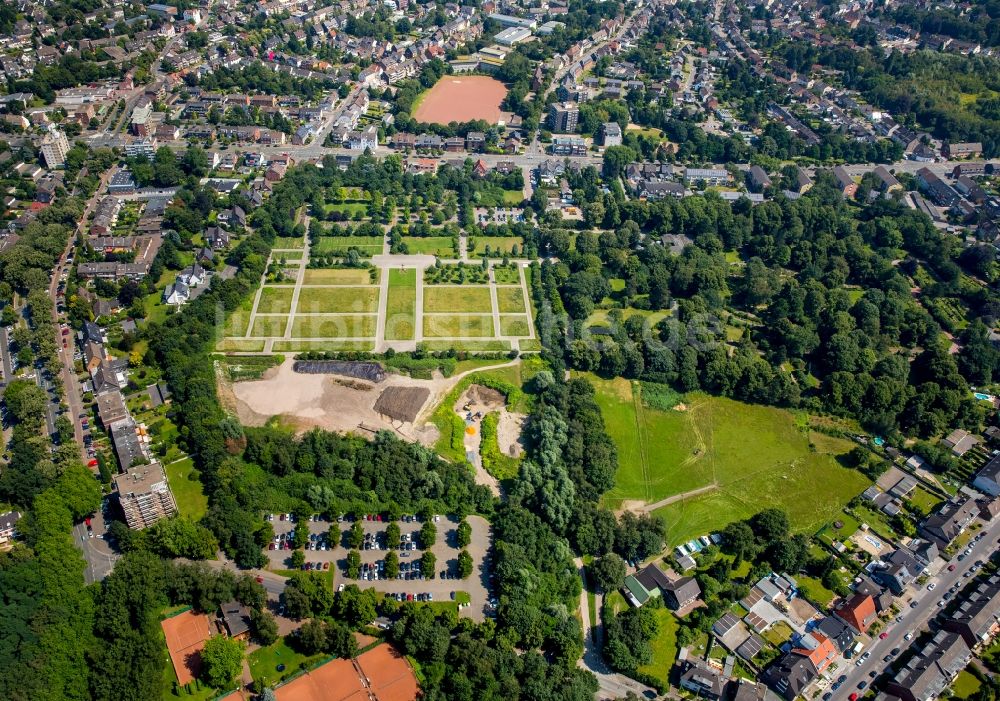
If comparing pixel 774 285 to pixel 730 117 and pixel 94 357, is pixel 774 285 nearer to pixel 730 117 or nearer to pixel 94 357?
pixel 730 117

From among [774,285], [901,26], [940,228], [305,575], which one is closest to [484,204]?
[774,285]

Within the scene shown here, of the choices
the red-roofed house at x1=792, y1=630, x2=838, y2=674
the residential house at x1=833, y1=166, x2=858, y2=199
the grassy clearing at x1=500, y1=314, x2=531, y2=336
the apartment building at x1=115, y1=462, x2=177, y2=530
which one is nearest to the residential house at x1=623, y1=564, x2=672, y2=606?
the red-roofed house at x1=792, y1=630, x2=838, y2=674

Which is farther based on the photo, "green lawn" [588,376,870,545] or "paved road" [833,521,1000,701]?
"green lawn" [588,376,870,545]

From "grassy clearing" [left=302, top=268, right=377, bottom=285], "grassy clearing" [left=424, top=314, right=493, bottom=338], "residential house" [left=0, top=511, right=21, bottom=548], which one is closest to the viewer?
"residential house" [left=0, top=511, right=21, bottom=548]

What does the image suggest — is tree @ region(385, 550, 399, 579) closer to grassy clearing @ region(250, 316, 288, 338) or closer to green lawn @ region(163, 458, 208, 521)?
green lawn @ region(163, 458, 208, 521)

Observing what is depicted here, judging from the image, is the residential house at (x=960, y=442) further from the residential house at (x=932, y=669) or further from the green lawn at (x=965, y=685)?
the green lawn at (x=965, y=685)

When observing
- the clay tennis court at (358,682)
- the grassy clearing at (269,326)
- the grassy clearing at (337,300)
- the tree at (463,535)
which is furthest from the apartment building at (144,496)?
the grassy clearing at (337,300)
